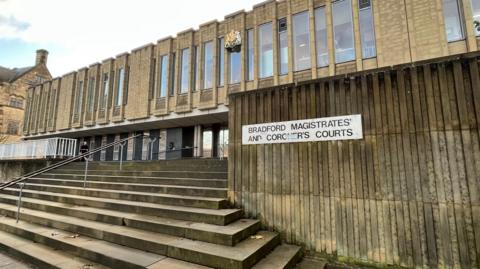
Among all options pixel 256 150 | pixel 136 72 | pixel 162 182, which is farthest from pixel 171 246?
pixel 136 72

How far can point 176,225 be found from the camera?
4.08 metres

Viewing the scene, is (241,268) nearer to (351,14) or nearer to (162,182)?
(162,182)

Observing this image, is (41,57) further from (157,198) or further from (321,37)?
(157,198)

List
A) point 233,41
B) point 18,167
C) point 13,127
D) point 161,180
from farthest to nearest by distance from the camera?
point 13,127
point 18,167
point 233,41
point 161,180

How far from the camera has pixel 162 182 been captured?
6.46m

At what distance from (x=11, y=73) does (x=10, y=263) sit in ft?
148

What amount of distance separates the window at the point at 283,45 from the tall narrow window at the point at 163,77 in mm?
7025

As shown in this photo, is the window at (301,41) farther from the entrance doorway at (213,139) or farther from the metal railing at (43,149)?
the metal railing at (43,149)

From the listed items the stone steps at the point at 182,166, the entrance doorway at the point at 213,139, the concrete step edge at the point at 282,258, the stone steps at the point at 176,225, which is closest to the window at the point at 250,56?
the entrance doorway at the point at 213,139

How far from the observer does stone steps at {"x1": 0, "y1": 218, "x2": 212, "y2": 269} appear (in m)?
3.34

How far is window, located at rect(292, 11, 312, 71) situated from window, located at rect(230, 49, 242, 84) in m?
2.85

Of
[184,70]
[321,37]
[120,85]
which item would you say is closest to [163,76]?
[184,70]

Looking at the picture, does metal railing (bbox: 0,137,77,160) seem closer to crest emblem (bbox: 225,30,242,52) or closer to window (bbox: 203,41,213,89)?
window (bbox: 203,41,213,89)

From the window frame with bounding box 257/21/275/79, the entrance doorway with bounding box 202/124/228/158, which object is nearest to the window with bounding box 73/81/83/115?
the entrance doorway with bounding box 202/124/228/158
